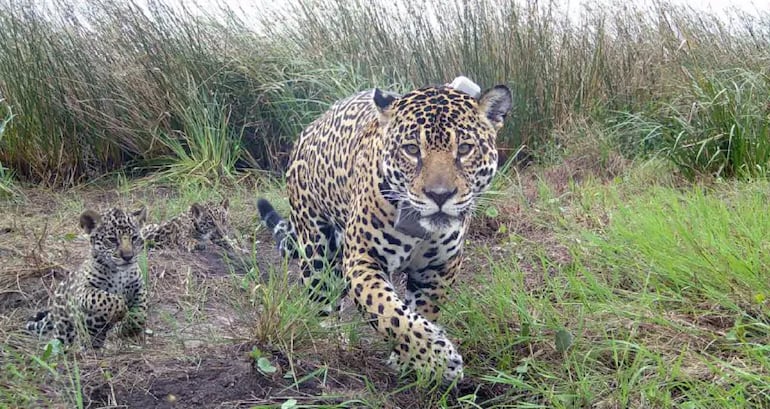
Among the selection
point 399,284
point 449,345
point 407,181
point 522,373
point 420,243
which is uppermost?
point 407,181

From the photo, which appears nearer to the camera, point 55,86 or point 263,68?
point 55,86

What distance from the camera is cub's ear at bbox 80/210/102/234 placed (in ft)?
14.1

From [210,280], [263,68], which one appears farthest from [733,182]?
[263,68]

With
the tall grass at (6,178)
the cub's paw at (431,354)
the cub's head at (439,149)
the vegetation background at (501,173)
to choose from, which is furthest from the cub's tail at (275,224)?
the tall grass at (6,178)

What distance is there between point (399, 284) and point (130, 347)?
2.10m

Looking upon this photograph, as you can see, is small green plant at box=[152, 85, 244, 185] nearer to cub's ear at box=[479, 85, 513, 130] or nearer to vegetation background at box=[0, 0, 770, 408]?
vegetation background at box=[0, 0, 770, 408]

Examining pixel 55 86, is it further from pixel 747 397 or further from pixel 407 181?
pixel 747 397

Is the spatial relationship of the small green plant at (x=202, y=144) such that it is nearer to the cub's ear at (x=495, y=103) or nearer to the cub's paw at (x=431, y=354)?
the cub's ear at (x=495, y=103)

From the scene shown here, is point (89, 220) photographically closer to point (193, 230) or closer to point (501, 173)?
point (193, 230)

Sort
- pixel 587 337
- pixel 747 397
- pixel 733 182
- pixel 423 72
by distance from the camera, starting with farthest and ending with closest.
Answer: pixel 423 72
pixel 733 182
pixel 587 337
pixel 747 397

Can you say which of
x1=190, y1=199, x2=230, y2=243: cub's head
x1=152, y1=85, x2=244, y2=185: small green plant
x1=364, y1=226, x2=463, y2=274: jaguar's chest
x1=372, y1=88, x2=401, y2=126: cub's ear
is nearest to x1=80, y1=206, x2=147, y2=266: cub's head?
x1=364, y1=226, x2=463, y2=274: jaguar's chest

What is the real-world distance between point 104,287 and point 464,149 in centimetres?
194

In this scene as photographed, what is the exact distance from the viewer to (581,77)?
28.8 ft

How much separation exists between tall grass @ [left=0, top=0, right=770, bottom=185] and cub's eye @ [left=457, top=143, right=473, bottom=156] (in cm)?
448
